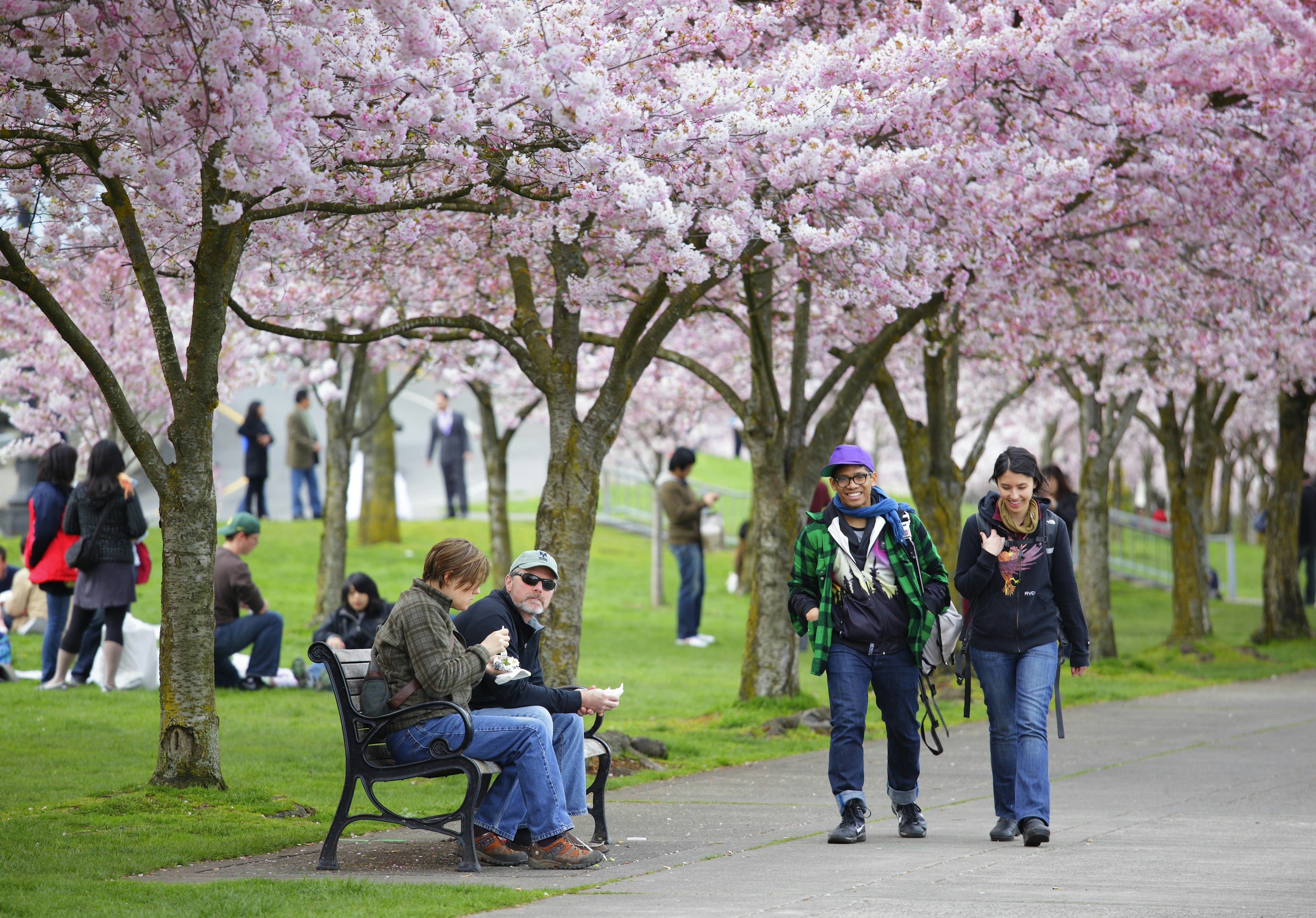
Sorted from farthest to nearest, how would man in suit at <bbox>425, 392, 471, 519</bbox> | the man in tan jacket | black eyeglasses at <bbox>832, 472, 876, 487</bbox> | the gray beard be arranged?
1. man in suit at <bbox>425, 392, 471, 519</bbox>
2. the man in tan jacket
3. black eyeglasses at <bbox>832, 472, 876, 487</bbox>
4. the gray beard

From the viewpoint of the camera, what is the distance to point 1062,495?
570 inches

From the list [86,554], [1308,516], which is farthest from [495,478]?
[1308,516]

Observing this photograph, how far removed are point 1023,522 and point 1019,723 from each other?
0.94 meters

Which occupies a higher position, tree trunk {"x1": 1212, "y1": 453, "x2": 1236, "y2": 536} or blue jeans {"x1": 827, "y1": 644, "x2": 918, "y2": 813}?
tree trunk {"x1": 1212, "y1": 453, "x2": 1236, "y2": 536}

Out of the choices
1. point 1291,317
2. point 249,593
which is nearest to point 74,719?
point 249,593

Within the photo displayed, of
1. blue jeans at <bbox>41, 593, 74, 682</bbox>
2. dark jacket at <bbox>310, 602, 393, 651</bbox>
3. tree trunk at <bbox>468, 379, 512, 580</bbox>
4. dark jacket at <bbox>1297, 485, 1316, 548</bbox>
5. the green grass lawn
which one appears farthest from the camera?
dark jacket at <bbox>1297, 485, 1316, 548</bbox>

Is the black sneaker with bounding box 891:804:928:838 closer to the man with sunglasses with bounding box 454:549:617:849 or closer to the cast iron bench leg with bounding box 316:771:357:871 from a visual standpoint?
the man with sunglasses with bounding box 454:549:617:849

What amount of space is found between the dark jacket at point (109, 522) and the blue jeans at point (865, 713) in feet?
21.7

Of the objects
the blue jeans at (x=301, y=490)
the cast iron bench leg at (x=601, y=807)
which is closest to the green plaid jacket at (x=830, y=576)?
the cast iron bench leg at (x=601, y=807)

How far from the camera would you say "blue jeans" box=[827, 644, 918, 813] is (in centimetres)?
720

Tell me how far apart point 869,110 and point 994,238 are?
1.82 meters

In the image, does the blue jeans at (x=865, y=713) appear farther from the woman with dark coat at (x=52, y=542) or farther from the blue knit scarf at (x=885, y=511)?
the woman with dark coat at (x=52, y=542)

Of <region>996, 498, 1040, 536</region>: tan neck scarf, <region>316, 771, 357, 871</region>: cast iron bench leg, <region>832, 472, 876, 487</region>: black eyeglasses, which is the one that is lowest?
<region>316, 771, 357, 871</region>: cast iron bench leg

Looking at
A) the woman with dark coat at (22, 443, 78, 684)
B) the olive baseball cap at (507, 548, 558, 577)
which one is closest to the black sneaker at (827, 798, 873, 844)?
the olive baseball cap at (507, 548, 558, 577)
